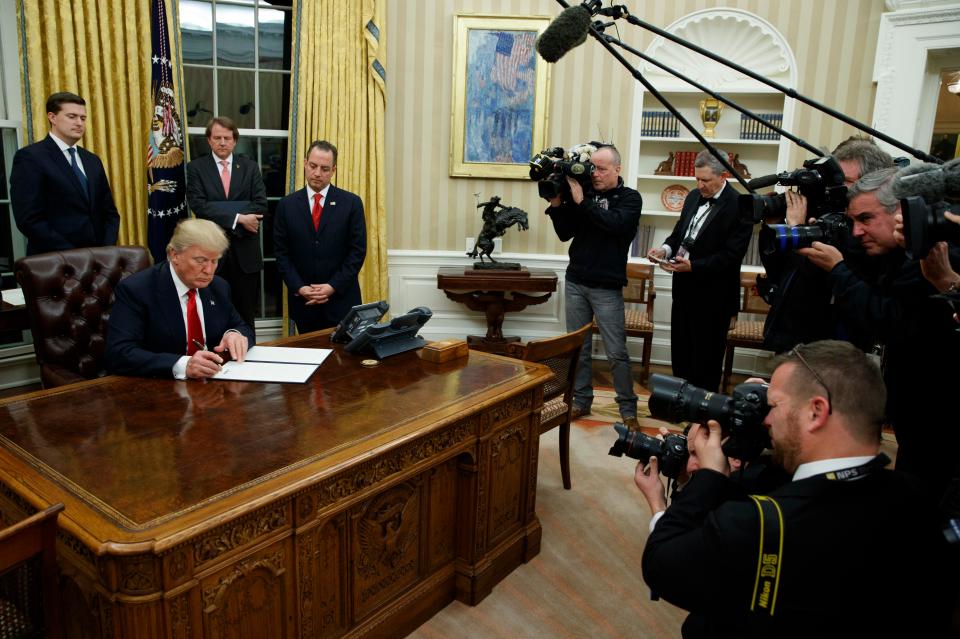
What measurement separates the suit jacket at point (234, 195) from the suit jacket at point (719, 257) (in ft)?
8.33

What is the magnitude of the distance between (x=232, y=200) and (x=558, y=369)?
8.07ft

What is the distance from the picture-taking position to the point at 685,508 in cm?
137

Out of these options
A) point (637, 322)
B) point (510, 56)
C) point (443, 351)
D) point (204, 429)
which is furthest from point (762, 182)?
point (510, 56)

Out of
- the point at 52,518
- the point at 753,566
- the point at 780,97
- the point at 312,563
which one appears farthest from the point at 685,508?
the point at 780,97

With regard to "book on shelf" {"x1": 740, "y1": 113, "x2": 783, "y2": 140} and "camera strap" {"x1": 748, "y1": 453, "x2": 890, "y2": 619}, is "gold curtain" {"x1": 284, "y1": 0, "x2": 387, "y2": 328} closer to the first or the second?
"book on shelf" {"x1": 740, "y1": 113, "x2": 783, "y2": 140}

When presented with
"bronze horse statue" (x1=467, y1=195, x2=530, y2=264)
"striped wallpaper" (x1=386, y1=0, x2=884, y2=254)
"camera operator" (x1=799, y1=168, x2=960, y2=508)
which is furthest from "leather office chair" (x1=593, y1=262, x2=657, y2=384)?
"camera operator" (x1=799, y1=168, x2=960, y2=508)

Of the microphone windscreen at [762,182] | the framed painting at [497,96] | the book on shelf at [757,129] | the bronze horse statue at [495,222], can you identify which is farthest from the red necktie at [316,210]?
the book on shelf at [757,129]

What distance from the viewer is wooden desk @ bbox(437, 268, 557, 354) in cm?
506

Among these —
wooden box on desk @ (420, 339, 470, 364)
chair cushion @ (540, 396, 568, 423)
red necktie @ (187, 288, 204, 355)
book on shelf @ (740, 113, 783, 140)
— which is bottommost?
chair cushion @ (540, 396, 568, 423)

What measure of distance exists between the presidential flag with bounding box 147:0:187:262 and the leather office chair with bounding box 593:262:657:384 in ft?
9.46

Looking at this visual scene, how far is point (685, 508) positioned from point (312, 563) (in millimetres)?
933

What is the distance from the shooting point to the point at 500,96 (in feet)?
17.3

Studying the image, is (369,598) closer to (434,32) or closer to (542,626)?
(542,626)

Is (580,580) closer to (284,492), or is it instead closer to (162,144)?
(284,492)
